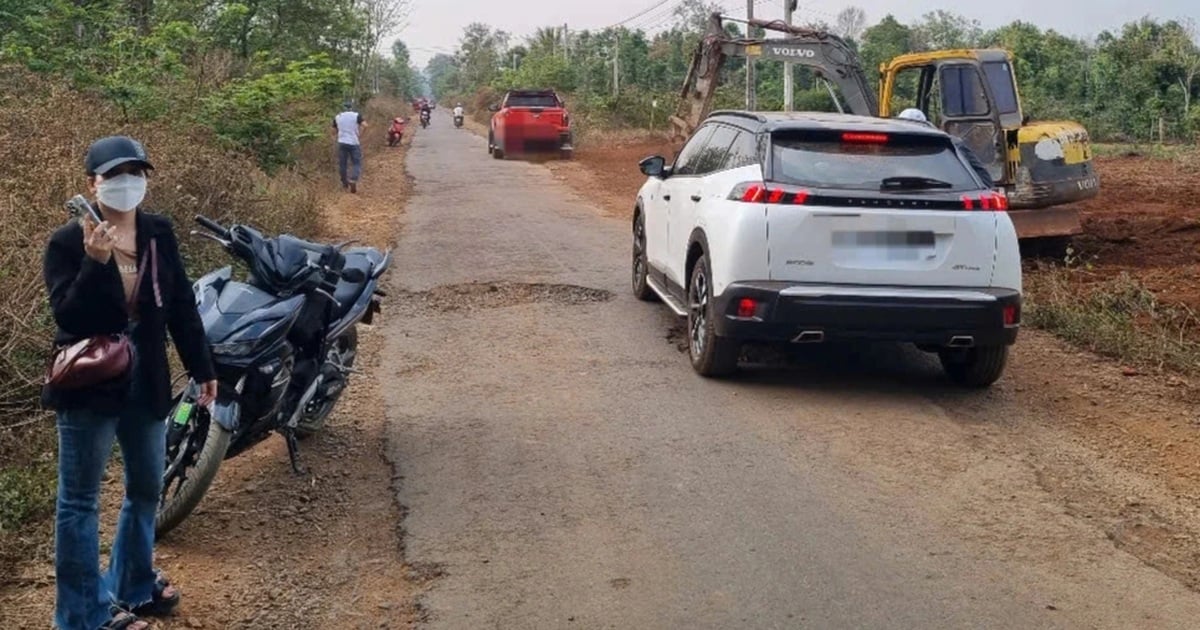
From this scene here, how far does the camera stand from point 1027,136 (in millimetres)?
Answer: 13695

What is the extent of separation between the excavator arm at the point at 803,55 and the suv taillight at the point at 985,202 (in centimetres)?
950

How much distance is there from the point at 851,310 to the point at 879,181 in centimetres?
82

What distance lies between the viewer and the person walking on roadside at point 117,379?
3852 millimetres

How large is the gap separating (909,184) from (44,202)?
5726 millimetres

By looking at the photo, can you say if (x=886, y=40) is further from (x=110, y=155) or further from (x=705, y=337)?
(x=110, y=155)

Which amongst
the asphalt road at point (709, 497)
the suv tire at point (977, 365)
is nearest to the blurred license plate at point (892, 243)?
the suv tire at point (977, 365)

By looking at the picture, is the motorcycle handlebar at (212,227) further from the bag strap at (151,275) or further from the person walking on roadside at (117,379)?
the bag strap at (151,275)

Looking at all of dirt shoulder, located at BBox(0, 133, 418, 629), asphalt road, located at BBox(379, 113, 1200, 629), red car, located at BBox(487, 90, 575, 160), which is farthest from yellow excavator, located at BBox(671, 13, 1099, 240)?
red car, located at BBox(487, 90, 575, 160)

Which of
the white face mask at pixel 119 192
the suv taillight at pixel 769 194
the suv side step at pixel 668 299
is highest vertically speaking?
the white face mask at pixel 119 192

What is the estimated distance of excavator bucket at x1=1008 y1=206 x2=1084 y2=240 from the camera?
13477mm

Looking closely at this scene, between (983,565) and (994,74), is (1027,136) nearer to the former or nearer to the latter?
(994,74)

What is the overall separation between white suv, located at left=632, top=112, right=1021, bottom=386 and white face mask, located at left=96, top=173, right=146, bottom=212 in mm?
4001

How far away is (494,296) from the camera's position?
34.7 feet

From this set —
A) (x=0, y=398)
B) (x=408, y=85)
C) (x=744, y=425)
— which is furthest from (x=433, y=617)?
(x=408, y=85)
